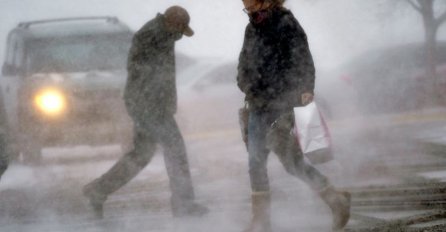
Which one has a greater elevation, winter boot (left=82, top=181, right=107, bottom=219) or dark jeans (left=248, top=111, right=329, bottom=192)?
dark jeans (left=248, top=111, right=329, bottom=192)

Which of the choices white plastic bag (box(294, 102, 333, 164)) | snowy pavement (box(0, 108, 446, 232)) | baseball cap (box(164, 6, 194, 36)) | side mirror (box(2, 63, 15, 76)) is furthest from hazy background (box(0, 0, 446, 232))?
baseball cap (box(164, 6, 194, 36))

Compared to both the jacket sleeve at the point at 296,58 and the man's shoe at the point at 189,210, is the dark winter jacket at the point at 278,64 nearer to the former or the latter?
→ the jacket sleeve at the point at 296,58

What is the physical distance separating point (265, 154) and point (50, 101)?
4.44 metres

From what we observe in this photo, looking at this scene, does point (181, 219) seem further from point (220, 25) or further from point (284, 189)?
point (220, 25)

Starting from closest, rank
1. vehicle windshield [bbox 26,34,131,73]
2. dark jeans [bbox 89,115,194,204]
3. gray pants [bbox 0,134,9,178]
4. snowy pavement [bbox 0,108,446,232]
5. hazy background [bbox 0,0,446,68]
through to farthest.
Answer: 1. snowy pavement [bbox 0,108,446,232]
2. dark jeans [bbox 89,115,194,204]
3. gray pants [bbox 0,134,9,178]
4. vehicle windshield [bbox 26,34,131,73]
5. hazy background [bbox 0,0,446,68]

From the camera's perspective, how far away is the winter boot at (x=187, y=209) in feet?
18.2

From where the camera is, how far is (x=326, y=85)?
11.8 m

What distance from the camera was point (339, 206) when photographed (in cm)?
453

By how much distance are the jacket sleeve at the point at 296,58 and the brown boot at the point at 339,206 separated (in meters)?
0.59

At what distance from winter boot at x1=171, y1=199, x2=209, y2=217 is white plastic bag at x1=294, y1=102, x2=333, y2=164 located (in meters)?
1.05

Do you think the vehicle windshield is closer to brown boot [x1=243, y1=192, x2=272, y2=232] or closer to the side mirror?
the side mirror

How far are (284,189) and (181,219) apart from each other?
4.06ft

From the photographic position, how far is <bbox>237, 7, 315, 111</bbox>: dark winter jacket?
15.3 feet

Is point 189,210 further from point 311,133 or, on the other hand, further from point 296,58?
point 296,58
